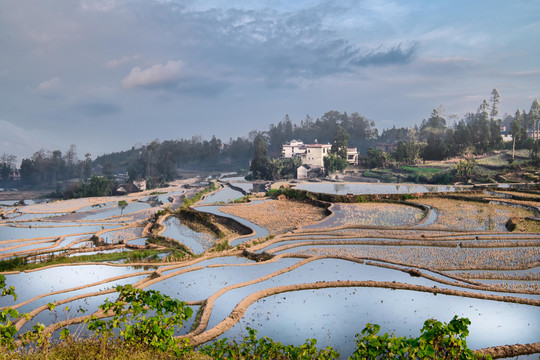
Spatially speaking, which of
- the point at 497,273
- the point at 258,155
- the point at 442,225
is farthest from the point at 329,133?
the point at 497,273

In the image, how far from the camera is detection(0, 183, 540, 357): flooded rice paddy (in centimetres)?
802

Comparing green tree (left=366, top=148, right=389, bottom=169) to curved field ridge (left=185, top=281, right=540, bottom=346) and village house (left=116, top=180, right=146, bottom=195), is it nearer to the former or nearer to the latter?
village house (left=116, top=180, right=146, bottom=195)

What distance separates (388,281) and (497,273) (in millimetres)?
3857

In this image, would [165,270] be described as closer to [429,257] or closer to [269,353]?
[269,353]

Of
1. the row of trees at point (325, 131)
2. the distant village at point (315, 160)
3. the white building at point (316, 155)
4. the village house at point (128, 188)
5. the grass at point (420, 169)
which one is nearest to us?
the grass at point (420, 169)

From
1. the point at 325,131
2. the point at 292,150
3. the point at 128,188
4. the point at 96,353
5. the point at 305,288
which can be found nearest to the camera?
the point at 96,353

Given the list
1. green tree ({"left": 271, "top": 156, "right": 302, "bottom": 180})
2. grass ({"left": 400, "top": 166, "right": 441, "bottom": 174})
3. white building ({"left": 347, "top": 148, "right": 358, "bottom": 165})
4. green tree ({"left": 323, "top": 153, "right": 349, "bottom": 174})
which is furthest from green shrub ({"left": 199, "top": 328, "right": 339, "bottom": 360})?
white building ({"left": 347, "top": 148, "right": 358, "bottom": 165})

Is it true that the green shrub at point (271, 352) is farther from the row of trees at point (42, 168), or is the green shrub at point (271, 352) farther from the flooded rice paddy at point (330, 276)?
the row of trees at point (42, 168)

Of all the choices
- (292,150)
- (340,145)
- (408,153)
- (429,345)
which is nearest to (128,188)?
(340,145)

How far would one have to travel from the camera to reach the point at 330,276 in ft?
36.8

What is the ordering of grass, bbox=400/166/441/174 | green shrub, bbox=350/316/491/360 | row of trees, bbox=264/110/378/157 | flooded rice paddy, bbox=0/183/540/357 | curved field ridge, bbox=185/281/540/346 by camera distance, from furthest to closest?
1. row of trees, bbox=264/110/378/157
2. grass, bbox=400/166/441/174
3. flooded rice paddy, bbox=0/183/540/357
4. curved field ridge, bbox=185/281/540/346
5. green shrub, bbox=350/316/491/360

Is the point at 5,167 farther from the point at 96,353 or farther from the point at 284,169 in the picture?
the point at 96,353

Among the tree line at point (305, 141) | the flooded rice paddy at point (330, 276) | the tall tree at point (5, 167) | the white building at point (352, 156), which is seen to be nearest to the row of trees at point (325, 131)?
the tree line at point (305, 141)

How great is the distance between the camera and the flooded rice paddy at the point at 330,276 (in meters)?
8.02
